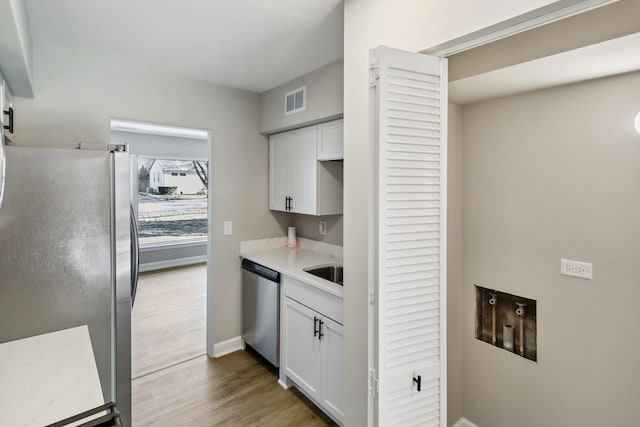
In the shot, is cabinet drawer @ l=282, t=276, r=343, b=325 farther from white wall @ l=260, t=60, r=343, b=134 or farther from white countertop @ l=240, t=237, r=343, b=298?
white wall @ l=260, t=60, r=343, b=134

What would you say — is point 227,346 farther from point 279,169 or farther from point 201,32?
point 201,32

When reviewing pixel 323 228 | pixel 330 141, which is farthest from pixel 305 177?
pixel 323 228

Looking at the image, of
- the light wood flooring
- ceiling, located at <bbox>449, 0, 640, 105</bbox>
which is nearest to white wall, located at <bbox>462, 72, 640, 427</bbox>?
ceiling, located at <bbox>449, 0, 640, 105</bbox>

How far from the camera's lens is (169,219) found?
6.18m

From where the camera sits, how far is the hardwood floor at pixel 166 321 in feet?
9.59

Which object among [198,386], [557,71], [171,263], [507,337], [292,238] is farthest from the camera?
[171,263]

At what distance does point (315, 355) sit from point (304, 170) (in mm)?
1503

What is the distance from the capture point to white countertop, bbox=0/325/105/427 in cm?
88

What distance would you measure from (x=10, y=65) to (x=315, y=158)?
1886mm

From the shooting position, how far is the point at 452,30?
3.96ft

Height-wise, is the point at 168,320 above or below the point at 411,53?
below

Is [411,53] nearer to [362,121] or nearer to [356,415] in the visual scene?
[362,121]

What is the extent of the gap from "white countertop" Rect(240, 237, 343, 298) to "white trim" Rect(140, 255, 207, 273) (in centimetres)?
361

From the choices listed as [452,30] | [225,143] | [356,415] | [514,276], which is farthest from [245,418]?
[452,30]
